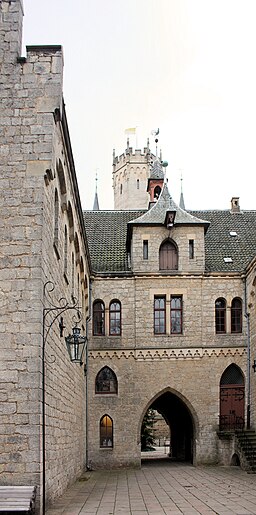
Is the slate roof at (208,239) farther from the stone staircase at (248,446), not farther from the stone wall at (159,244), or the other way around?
the stone staircase at (248,446)

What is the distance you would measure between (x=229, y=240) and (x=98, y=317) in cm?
677

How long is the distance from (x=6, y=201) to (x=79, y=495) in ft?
24.4

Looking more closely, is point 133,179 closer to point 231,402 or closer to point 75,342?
point 231,402

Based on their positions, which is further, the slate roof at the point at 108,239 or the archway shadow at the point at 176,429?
the archway shadow at the point at 176,429

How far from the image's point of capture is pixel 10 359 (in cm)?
1196

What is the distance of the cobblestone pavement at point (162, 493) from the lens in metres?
14.2

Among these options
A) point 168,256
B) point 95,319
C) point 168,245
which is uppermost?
point 168,245

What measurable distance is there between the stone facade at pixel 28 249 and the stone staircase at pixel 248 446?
433 inches

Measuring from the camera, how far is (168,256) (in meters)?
29.6

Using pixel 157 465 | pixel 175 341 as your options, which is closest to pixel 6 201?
pixel 175 341

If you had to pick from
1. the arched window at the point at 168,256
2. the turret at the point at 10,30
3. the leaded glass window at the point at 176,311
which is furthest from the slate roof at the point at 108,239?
the turret at the point at 10,30

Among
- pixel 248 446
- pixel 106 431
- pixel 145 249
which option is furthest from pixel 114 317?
pixel 248 446

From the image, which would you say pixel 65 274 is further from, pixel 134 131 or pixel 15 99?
pixel 134 131

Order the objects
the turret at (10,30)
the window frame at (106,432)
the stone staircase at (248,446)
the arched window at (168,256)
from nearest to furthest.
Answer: the turret at (10,30), the stone staircase at (248,446), the window frame at (106,432), the arched window at (168,256)
